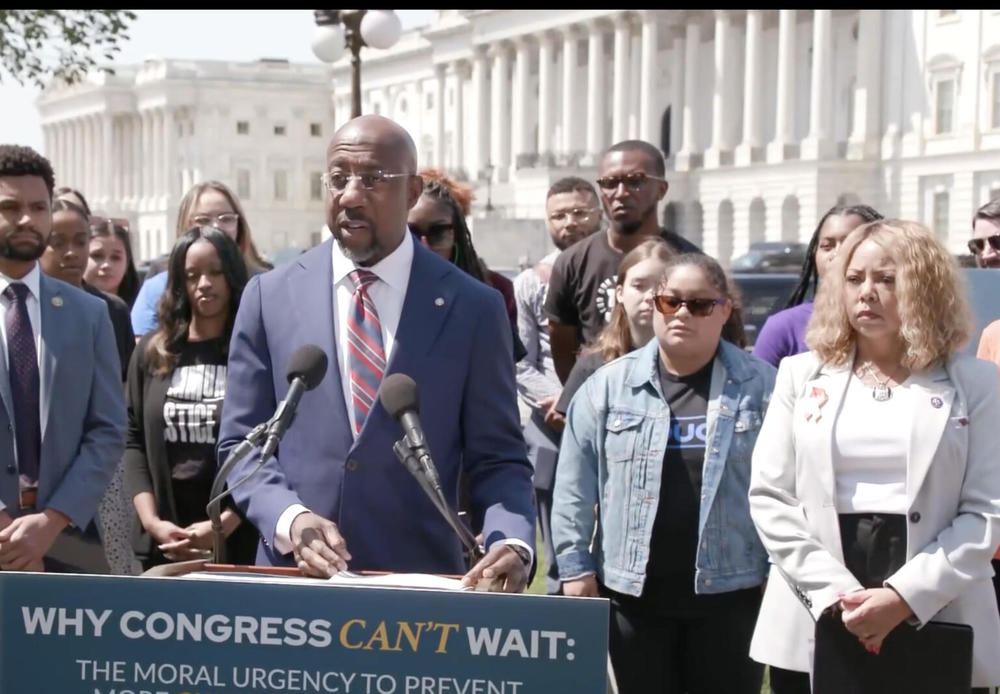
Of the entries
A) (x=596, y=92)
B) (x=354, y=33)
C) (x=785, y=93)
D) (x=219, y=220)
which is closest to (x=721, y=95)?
(x=785, y=93)

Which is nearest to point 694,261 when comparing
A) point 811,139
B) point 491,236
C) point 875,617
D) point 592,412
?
point 592,412

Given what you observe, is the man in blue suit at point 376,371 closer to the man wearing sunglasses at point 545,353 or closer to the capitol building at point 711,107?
the man wearing sunglasses at point 545,353

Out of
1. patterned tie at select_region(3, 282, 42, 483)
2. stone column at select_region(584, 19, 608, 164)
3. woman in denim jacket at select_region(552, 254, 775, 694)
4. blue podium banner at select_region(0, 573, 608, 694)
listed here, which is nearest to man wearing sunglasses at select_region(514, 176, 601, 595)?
woman in denim jacket at select_region(552, 254, 775, 694)

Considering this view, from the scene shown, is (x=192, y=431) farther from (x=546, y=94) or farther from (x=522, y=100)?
(x=522, y=100)

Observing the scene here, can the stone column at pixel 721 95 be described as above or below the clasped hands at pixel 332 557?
above

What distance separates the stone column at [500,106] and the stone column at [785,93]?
81.2ft

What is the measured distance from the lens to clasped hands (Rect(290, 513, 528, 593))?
3480 mm

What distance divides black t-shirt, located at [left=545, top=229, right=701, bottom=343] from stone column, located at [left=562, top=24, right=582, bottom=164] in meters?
79.9

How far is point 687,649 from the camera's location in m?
5.39

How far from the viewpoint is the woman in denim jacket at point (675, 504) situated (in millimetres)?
5297

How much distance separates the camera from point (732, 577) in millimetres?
5258

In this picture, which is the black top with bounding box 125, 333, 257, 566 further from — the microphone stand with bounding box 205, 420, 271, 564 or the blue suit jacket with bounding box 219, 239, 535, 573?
the microphone stand with bounding box 205, 420, 271, 564

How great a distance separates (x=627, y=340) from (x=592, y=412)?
2.97 feet

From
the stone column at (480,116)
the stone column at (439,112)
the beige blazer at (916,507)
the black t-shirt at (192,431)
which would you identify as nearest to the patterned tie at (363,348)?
the beige blazer at (916,507)
